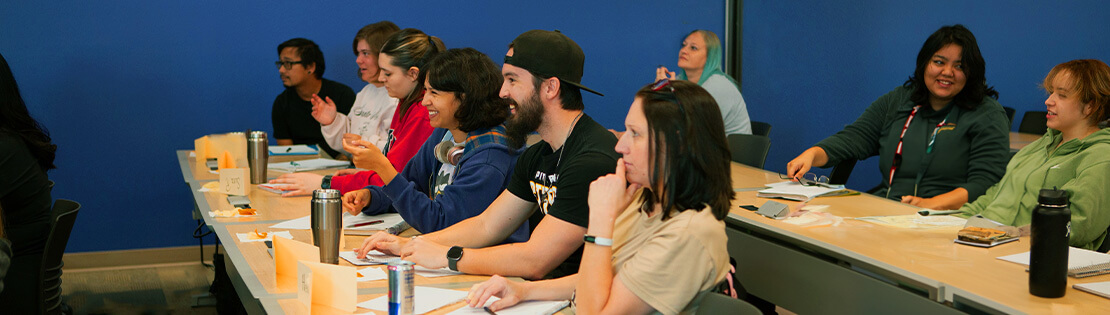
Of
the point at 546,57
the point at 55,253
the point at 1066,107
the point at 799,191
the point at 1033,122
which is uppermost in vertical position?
the point at 546,57

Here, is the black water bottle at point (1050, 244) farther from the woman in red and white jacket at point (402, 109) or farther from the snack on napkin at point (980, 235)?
the woman in red and white jacket at point (402, 109)

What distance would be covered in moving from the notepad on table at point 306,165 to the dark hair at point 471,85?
148 cm

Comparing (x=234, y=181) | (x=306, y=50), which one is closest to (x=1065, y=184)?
(x=234, y=181)

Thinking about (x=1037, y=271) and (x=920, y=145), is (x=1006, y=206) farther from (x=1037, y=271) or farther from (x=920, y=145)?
(x=1037, y=271)

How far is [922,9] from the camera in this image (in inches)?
211

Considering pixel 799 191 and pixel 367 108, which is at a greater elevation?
pixel 367 108

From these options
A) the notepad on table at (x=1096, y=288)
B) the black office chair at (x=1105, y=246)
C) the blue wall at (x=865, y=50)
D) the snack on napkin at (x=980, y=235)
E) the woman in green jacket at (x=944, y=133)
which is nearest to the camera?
the notepad on table at (x=1096, y=288)

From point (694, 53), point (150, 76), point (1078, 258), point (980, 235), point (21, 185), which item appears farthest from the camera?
point (694, 53)

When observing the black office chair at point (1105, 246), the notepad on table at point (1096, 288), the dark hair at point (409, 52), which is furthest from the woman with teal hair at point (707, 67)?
the notepad on table at point (1096, 288)

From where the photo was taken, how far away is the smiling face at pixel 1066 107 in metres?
2.44

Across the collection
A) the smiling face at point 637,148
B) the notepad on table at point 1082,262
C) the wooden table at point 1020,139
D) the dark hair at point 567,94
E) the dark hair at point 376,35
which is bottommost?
the notepad on table at point 1082,262

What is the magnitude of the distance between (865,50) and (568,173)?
13.8ft

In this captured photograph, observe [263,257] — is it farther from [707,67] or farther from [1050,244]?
[707,67]

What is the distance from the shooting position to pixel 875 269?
6.98ft
